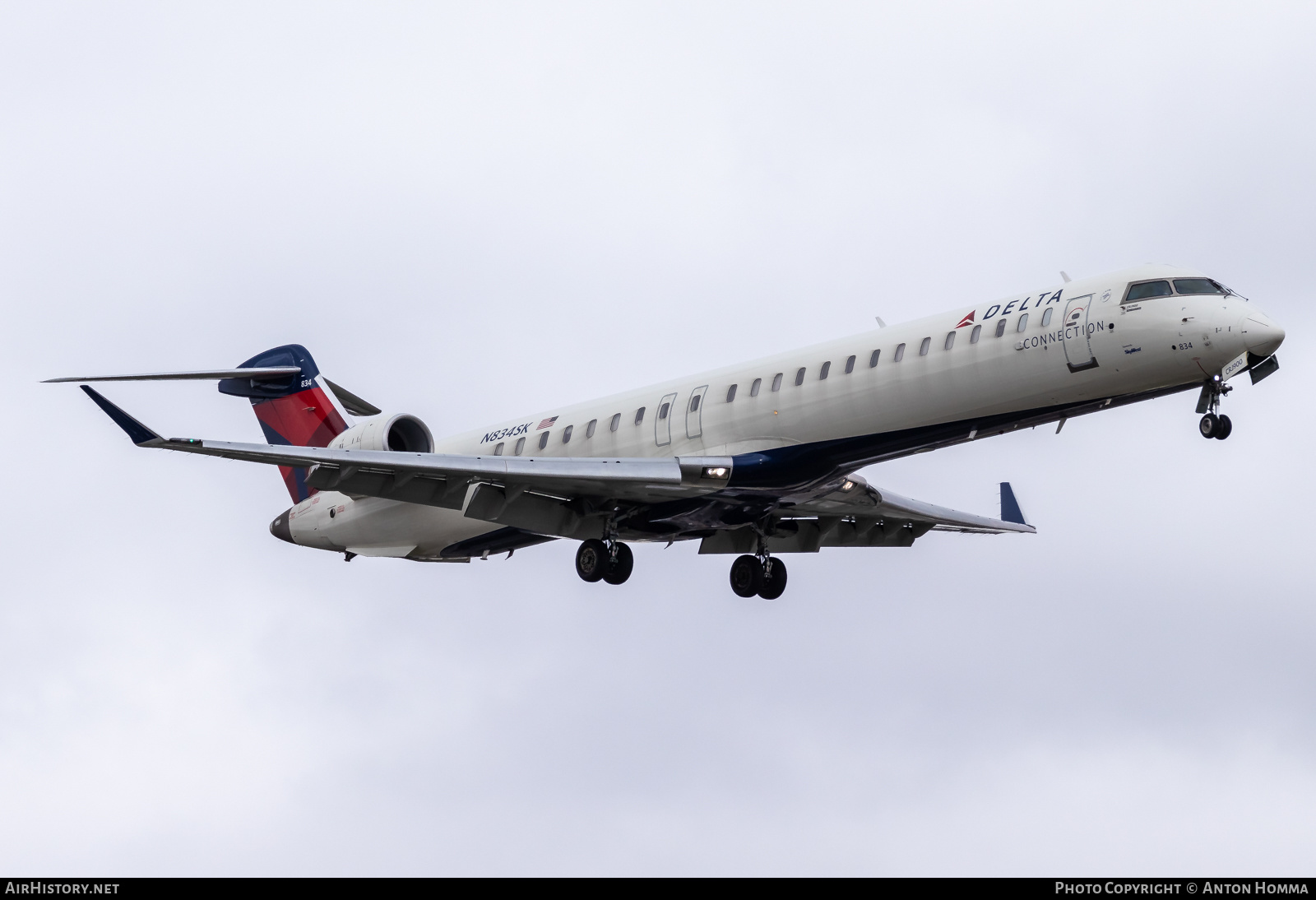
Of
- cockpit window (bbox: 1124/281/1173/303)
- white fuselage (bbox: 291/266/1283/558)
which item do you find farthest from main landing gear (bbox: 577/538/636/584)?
cockpit window (bbox: 1124/281/1173/303)

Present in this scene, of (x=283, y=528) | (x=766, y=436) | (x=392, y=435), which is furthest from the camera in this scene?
(x=283, y=528)

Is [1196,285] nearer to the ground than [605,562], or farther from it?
farther from it

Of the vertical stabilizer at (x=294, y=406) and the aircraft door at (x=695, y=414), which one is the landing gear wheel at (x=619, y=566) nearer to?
the aircraft door at (x=695, y=414)

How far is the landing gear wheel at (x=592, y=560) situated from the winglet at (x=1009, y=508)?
8586 millimetres

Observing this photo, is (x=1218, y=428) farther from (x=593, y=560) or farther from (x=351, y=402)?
(x=351, y=402)

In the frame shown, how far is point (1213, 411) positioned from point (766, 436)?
608 cm

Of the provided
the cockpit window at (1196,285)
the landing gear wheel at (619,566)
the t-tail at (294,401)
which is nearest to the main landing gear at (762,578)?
the landing gear wheel at (619,566)

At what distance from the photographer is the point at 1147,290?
1989 centimetres

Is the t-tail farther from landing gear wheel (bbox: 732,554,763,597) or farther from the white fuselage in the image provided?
landing gear wheel (bbox: 732,554,763,597)

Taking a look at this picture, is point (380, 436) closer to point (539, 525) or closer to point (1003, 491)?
point (539, 525)

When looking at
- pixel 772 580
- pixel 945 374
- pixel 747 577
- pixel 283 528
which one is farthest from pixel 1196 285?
pixel 283 528

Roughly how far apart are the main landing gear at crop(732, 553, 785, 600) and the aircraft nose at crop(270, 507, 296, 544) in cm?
824

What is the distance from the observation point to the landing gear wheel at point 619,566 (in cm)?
2462
